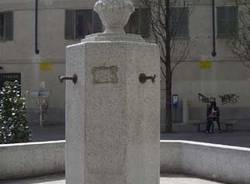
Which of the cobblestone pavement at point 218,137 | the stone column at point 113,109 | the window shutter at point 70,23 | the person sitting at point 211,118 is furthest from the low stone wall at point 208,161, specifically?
the window shutter at point 70,23

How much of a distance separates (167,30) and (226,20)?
5.77 metres

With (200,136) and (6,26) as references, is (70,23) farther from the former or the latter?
(200,136)

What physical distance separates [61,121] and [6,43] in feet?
19.2

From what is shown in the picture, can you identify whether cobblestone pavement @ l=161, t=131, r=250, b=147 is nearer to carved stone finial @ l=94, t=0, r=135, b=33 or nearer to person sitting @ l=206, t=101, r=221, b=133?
person sitting @ l=206, t=101, r=221, b=133

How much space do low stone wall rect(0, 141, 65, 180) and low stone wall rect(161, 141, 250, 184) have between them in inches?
80.9

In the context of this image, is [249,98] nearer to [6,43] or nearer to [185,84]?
[185,84]

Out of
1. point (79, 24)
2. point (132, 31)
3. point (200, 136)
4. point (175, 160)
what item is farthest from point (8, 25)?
point (175, 160)

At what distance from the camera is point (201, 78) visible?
33.7 m

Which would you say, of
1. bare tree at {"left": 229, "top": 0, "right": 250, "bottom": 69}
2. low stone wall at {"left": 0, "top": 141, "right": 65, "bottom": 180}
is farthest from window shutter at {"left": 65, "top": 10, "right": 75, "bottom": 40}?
low stone wall at {"left": 0, "top": 141, "right": 65, "bottom": 180}

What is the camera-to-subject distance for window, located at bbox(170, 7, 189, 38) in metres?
32.3

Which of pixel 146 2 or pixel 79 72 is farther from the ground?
pixel 146 2

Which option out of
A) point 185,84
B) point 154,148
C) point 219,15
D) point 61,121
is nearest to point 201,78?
point 185,84

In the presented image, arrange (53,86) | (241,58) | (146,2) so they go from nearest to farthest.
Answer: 1. (146,2)
2. (241,58)
3. (53,86)

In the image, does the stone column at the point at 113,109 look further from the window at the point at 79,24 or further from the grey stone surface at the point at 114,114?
the window at the point at 79,24
